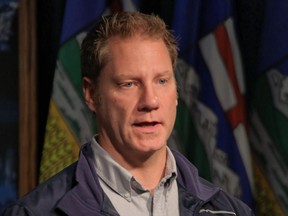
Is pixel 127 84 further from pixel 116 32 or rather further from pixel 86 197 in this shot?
pixel 86 197

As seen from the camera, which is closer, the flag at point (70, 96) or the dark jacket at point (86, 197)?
the dark jacket at point (86, 197)

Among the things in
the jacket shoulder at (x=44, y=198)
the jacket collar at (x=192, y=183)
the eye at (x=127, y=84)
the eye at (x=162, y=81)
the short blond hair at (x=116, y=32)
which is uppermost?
the short blond hair at (x=116, y=32)

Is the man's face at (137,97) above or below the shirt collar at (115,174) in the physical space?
above

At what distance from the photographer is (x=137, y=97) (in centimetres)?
115

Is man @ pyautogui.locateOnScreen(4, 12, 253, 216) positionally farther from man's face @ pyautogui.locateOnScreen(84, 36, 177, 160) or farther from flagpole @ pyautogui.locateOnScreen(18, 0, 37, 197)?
flagpole @ pyautogui.locateOnScreen(18, 0, 37, 197)

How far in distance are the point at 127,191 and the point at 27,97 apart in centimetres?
97

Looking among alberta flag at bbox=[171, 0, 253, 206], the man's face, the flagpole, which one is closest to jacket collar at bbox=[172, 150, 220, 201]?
the man's face

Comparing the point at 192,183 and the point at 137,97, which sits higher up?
the point at 137,97

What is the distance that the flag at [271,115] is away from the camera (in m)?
1.98

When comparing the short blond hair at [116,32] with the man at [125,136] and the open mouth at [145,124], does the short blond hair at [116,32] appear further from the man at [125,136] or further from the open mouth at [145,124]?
the open mouth at [145,124]

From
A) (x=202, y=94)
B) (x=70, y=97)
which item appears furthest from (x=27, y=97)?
(x=202, y=94)

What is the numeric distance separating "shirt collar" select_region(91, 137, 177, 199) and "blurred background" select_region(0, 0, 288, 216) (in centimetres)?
80

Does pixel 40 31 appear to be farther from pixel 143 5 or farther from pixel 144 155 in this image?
pixel 144 155

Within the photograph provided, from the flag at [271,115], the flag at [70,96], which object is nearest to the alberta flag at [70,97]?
the flag at [70,96]
